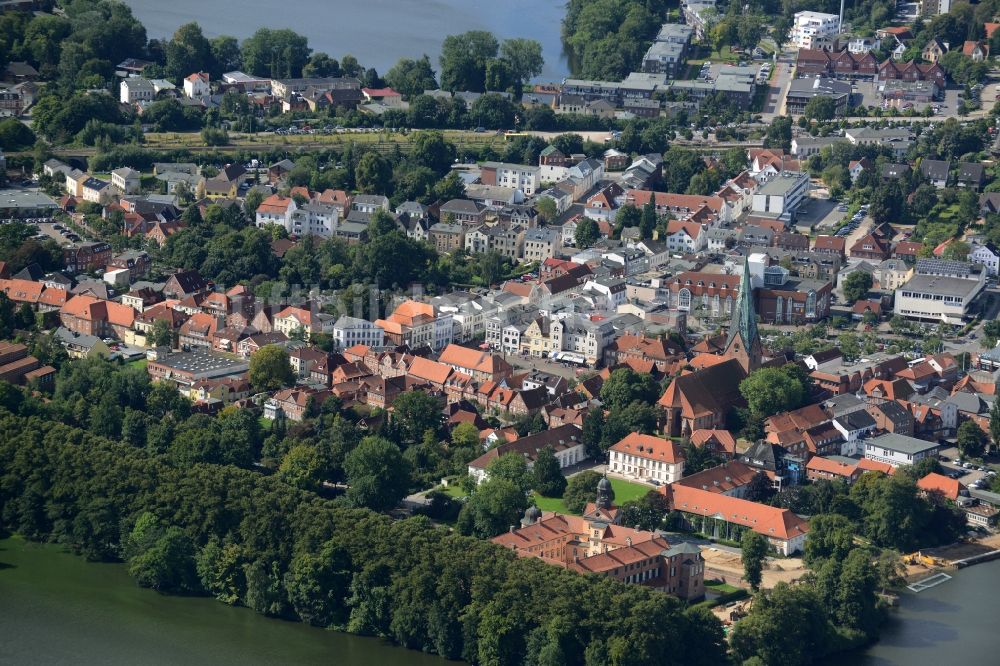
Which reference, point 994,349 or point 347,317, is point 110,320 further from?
point 994,349

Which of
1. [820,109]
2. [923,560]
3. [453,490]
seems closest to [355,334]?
[453,490]

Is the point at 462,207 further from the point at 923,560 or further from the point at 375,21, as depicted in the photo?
the point at 375,21

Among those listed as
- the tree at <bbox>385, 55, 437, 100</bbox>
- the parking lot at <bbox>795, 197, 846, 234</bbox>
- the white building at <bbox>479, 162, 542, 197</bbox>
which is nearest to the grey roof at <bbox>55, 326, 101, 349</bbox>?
the white building at <bbox>479, 162, 542, 197</bbox>

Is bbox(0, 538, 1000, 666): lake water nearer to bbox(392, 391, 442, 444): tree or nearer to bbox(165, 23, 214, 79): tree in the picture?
bbox(392, 391, 442, 444): tree

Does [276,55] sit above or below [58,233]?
above

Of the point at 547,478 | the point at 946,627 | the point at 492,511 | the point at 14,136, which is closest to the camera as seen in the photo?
the point at 946,627

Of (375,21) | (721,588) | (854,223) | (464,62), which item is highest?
(375,21)
